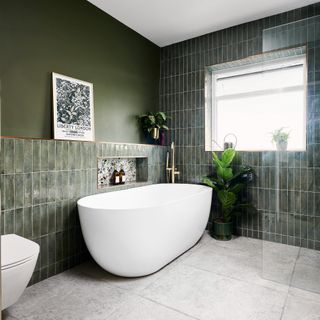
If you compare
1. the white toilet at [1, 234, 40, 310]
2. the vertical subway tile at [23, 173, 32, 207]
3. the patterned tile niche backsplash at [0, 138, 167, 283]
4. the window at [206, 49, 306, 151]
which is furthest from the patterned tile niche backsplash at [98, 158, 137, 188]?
the white toilet at [1, 234, 40, 310]

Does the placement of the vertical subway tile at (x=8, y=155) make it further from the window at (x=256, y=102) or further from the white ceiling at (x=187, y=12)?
the window at (x=256, y=102)

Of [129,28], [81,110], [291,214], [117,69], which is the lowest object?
[291,214]

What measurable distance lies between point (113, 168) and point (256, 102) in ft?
6.78

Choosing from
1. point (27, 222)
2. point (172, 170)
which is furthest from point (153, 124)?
point (27, 222)

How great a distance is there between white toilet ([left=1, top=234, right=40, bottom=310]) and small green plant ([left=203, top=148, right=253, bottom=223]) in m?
2.12

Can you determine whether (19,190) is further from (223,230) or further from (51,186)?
(223,230)

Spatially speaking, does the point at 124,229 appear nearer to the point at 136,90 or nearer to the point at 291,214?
the point at 291,214

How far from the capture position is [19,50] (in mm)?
2055

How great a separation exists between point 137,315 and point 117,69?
2.56 metres

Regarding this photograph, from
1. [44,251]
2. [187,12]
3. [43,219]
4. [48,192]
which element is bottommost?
[44,251]

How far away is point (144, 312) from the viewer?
1.67m

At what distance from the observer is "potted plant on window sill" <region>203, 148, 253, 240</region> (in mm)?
3045

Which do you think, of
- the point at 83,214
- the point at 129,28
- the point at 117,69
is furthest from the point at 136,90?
the point at 83,214

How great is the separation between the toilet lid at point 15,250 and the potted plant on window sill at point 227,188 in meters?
2.09
